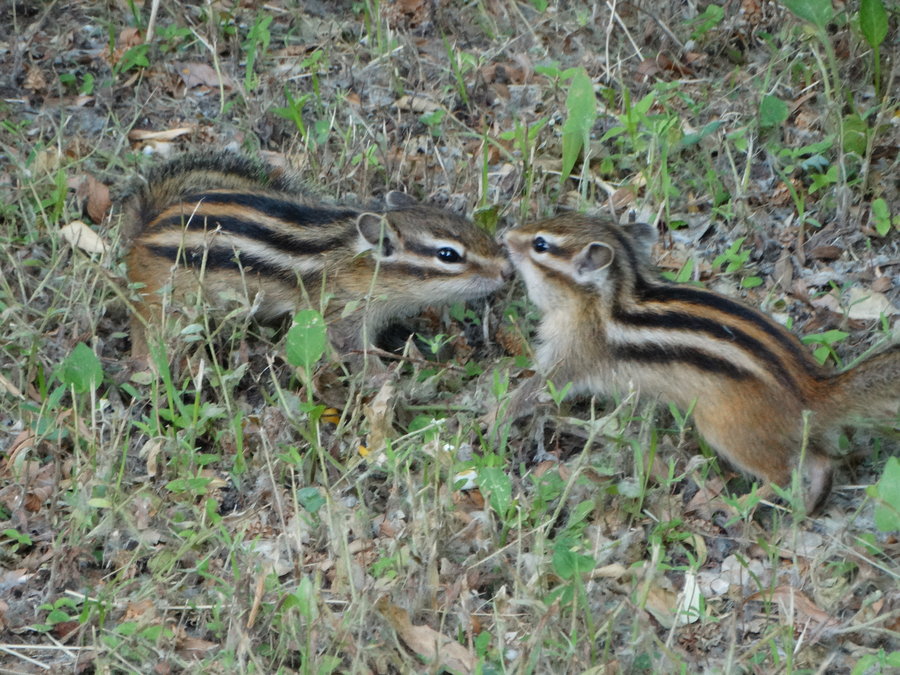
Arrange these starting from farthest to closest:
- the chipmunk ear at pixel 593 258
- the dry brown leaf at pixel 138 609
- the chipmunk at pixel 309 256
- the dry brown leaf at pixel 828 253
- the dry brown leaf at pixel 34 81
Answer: the dry brown leaf at pixel 34 81 → the dry brown leaf at pixel 828 253 → the chipmunk at pixel 309 256 → the chipmunk ear at pixel 593 258 → the dry brown leaf at pixel 138 609

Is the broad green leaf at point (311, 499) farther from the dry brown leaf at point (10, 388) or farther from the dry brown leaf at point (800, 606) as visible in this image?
the dry brown leaf at point (800, 606)

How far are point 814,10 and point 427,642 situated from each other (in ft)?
13.0

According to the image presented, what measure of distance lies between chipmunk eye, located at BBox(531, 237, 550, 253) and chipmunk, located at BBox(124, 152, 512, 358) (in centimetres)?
27

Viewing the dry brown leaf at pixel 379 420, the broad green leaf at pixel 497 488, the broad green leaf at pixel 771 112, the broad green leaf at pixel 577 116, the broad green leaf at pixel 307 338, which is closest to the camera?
the broad green leaf at pixel 497 488

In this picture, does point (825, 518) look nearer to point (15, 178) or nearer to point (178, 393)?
point (178, 393)

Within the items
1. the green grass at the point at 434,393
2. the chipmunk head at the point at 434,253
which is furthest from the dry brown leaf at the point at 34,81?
the chipmunk head at the point at 434,253

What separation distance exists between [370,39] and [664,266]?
→ 280cm

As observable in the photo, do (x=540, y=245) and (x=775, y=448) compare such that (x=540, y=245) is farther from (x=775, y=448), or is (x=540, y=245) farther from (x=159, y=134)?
(x=159, y=134)

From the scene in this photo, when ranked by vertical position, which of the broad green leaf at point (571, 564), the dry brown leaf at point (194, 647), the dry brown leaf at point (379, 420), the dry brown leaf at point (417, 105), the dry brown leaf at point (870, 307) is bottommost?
the dry brown leaf at point (194, 647)

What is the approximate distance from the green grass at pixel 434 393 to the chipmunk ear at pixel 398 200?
45cm

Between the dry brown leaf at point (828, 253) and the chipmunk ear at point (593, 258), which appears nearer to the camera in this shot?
the chipmunk ear at point (593, 258)

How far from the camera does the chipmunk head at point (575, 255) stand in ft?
17.9

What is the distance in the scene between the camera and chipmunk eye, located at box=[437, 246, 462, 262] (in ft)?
19.8

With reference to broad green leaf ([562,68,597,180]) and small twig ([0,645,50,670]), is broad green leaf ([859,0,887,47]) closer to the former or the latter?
broad green leaf ([562,68,597,180])
